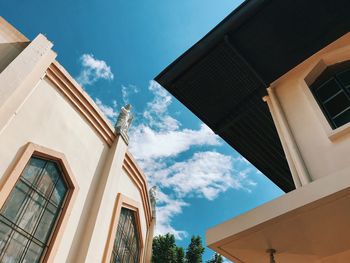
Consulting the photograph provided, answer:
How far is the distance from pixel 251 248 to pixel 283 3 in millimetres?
3686

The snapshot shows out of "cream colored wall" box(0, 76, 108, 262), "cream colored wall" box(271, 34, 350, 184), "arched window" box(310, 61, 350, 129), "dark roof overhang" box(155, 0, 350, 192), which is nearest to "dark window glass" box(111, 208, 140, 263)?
"cream colored wall" box(0, 76, 108, 262)

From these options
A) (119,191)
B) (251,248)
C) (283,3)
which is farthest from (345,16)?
(119,191)

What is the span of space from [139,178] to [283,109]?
6395 mm

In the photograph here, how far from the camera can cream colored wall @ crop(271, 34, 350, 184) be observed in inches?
146

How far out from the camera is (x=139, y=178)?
33.5 feet

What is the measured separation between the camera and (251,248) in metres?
3.31

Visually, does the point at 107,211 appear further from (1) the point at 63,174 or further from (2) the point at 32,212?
(2) the point at 32,212

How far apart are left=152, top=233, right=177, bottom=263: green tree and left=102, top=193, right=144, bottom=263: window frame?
39.5 feet

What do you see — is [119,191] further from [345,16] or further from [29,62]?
[345,16]

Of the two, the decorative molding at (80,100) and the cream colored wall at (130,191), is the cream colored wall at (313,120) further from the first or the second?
the cream colored wall at (130,191)

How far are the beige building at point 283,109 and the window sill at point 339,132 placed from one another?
0.04 feet

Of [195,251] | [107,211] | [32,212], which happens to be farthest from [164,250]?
[32,212]

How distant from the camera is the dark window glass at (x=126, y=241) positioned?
8.49 metres

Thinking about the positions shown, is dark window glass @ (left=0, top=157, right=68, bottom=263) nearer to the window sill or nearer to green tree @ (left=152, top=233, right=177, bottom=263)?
the window sill
